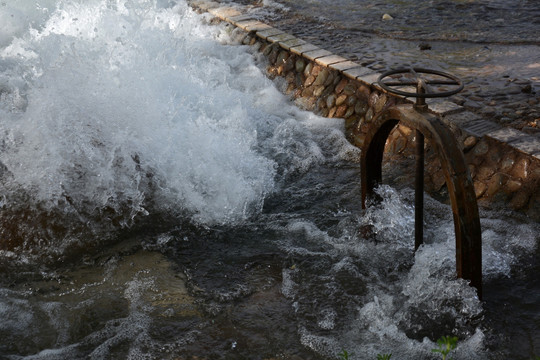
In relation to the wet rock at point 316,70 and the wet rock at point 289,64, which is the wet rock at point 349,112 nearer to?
the wet rock at point 316,70

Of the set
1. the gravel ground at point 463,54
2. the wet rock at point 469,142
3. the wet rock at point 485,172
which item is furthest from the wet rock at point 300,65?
the wet rock at point 485,172

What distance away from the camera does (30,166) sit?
4863 millimetres

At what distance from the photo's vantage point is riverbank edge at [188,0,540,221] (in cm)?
455

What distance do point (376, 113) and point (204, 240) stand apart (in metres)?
2.34

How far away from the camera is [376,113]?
19.5 feet

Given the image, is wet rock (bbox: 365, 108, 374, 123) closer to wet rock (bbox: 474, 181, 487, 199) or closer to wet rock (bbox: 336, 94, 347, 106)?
wet rock (bbox: 336, 94, 347, 106)

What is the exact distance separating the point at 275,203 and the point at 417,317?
1.86 meters

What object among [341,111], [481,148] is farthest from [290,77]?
[481,148]

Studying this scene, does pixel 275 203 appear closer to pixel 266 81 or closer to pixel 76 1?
pixel 266 81

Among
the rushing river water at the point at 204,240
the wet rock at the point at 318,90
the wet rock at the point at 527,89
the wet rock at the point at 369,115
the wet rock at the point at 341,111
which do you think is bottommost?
the rushing river water at the point at 204,240

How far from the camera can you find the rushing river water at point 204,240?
11.7 feet

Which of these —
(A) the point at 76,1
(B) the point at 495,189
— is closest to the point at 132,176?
(B) the point at 495,189

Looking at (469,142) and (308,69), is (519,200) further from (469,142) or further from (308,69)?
(308,69)

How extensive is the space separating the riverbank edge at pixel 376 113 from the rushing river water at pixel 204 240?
0.20m
